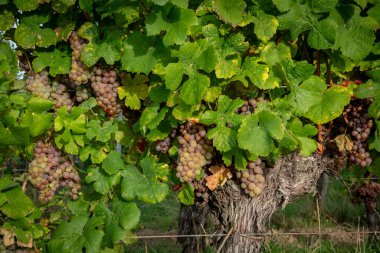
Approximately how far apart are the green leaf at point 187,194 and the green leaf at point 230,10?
80 centimetres

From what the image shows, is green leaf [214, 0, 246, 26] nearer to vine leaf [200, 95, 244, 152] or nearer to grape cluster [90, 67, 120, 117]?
vine leaf [200, 95, 244, 152]

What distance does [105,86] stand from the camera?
7.84 ft

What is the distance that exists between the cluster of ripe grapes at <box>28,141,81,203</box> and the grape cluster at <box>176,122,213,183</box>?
2.07 ft

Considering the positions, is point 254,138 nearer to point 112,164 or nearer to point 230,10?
point 230,10

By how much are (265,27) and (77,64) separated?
90 centimetres

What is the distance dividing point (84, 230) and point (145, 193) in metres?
0.39

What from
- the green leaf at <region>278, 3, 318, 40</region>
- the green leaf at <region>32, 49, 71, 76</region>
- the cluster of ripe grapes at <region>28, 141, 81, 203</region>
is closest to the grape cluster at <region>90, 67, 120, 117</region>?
the green leaf at <region>32, 49, 71, 76</region>

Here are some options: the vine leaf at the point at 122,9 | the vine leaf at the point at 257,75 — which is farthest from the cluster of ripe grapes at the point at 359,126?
the vine leaf at the point at 122,9

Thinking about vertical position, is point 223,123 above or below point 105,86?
below

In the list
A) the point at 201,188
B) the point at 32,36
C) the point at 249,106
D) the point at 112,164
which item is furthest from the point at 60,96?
the point at 249,106

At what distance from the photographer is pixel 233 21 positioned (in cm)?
206

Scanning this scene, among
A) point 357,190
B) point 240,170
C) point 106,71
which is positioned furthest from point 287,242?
point 106,71

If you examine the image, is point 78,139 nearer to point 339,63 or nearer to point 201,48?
point 201,48

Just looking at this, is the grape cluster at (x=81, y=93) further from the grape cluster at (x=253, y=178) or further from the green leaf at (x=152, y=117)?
the grape cluster at (x=253, y=178)
